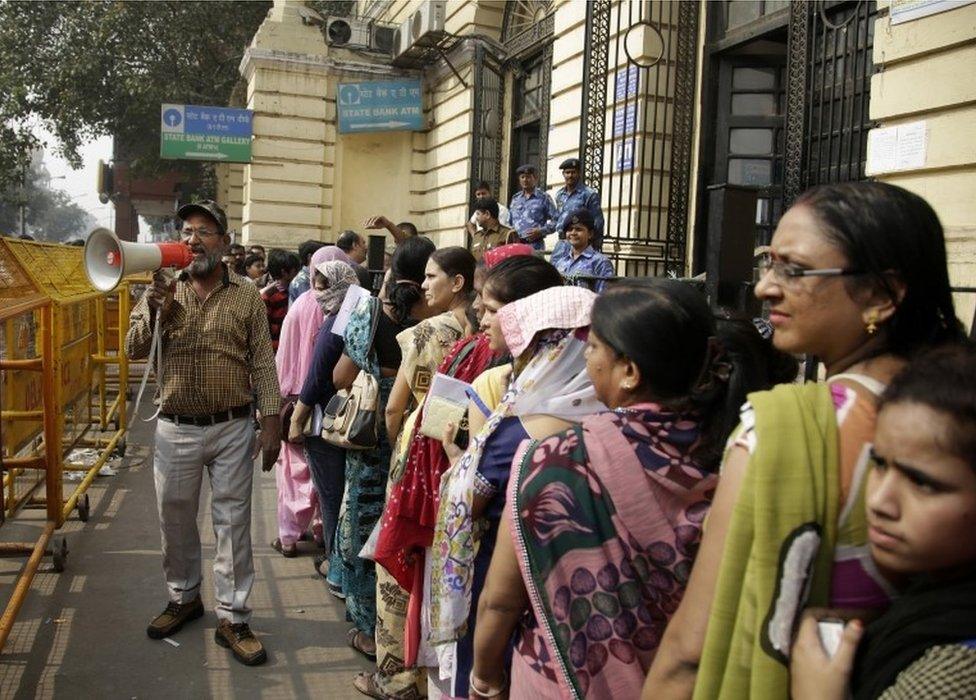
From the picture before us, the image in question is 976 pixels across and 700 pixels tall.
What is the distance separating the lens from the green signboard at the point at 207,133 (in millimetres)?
17641

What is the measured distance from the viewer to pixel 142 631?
4.22m

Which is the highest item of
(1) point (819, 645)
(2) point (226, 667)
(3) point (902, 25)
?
(3) point (902, 25)

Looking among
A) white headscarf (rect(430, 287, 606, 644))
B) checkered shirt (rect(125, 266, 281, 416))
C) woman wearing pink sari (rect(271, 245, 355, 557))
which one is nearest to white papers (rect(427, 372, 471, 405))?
white headscarf (rect(430, 287, 606, 644))

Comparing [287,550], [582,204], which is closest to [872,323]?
[287,550]

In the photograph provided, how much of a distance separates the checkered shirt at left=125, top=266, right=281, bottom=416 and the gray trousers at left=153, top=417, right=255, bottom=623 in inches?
4.7

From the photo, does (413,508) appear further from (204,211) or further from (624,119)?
(624,119)

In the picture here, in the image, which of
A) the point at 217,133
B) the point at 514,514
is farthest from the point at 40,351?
the point at 217,133

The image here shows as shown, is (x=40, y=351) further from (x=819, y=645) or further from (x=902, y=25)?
(x=902, y=25)

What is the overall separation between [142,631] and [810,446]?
3.80 m

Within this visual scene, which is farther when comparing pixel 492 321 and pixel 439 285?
pixel 439 285

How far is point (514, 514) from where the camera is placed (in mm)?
1824

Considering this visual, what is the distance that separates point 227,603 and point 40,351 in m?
1.86

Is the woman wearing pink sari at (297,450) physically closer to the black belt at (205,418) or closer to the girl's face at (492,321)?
the black belt at (205,418)

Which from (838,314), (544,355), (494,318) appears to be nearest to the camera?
(838,314)
